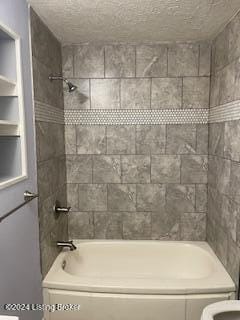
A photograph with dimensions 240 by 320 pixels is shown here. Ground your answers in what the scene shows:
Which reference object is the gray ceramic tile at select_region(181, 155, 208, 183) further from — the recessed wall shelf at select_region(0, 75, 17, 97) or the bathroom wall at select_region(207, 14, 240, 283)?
the recessed wall shelf at select_region(0, 75, 17, 97)

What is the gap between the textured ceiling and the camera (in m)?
1.60

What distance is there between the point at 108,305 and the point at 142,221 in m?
0.89

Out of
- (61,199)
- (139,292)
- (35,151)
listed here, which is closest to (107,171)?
(61,199)

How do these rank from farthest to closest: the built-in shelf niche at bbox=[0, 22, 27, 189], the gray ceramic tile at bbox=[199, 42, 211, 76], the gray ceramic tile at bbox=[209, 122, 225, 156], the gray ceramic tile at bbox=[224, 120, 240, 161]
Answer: the gray ceramic tile at bbox=[199, 42, 211, 76] < the gray ceramic tile at bbox=[209, 122, 225, 156] < the gray ceramic tile at bbox=[224, 120, 240, 161] < the built-in shelf niche at bbox=[0, 22, 27, 189]

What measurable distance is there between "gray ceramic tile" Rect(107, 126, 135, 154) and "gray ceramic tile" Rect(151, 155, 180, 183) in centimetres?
25

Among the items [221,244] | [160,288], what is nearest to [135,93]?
[221,244]

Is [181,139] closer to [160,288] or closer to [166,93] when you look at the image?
[166,93]

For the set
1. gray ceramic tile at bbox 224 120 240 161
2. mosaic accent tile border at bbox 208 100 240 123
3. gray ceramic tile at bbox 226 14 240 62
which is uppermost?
gray ceramic tile at bbox 226 14 240 62

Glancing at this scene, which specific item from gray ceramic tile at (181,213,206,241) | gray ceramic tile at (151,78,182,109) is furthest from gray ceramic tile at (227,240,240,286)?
gray ceramic tile at (151,78,182,109)

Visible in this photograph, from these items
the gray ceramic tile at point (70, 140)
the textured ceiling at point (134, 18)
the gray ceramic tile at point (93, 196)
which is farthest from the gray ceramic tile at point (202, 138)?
the gray ceramic tile at point (70, 140)

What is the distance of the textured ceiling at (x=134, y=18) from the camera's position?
1.60 metres

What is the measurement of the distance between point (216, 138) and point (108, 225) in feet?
4.29

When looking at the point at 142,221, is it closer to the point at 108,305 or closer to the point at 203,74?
the point at 108,305

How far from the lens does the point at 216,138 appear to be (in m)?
2.14
